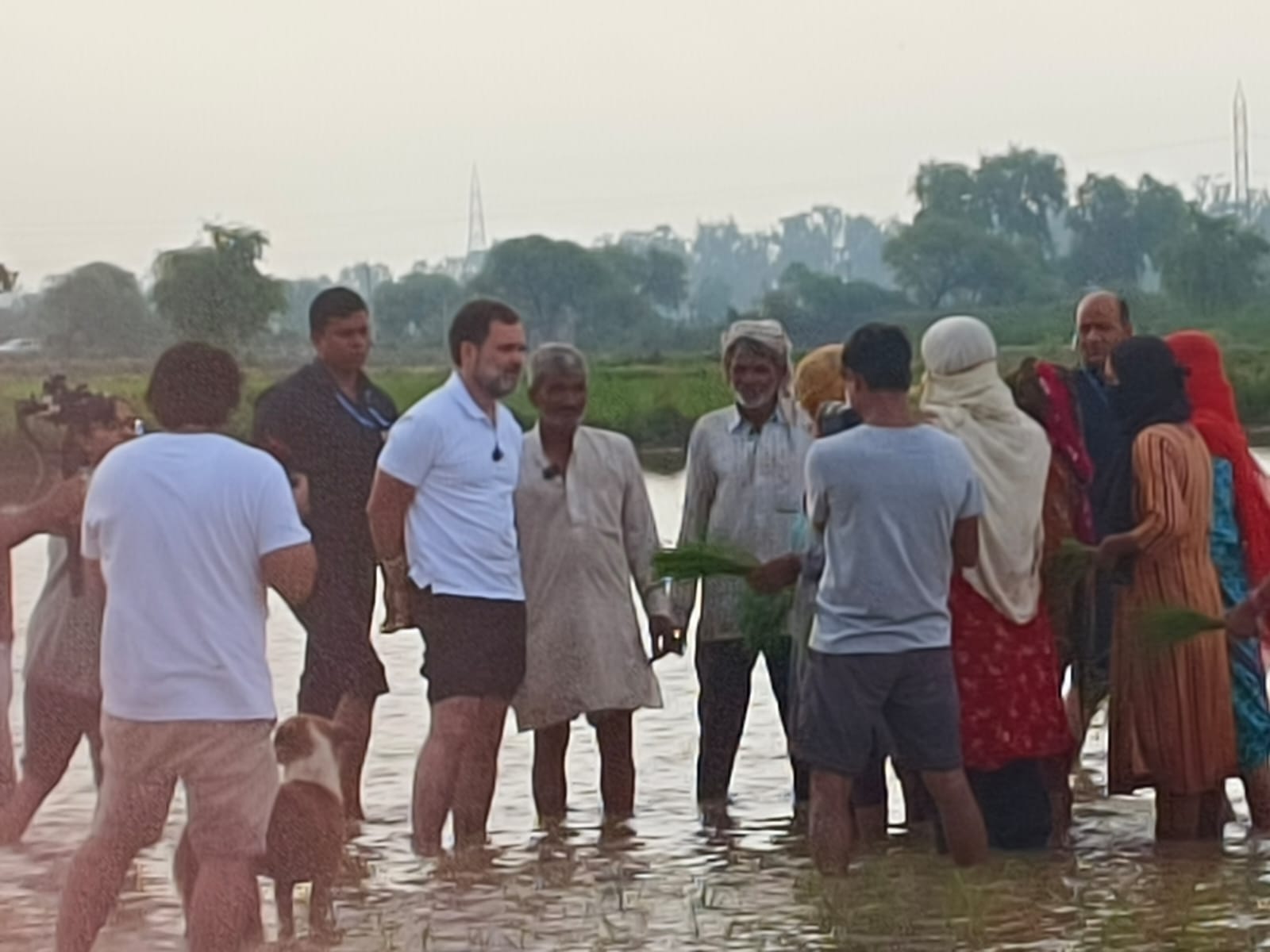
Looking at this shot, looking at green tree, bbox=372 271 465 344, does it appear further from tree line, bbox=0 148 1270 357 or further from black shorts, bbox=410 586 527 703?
black shorts, bbox=410 586 527 703

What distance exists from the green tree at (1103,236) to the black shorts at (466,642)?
2132mm

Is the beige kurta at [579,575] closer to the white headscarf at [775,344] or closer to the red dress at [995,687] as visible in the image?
the white headscarf at [775,344]

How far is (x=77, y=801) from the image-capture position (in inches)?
366

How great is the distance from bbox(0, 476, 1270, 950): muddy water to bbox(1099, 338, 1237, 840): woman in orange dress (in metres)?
0.19

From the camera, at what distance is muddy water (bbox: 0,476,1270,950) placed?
6934mm

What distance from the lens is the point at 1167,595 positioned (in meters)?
7.90

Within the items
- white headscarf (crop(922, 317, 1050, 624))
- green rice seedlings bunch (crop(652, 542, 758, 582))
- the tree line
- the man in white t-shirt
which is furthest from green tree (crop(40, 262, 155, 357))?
the man in white t-shirt

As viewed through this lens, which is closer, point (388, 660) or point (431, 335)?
point (431, 335)

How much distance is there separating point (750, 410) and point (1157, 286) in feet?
4.57

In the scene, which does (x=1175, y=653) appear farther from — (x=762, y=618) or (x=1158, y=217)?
(x=1158, y=217)

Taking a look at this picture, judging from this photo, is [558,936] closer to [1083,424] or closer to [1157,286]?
[1083,424]

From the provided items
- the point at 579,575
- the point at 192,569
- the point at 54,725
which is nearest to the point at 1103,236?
the point at 579,575

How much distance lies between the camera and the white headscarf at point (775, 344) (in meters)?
8.48

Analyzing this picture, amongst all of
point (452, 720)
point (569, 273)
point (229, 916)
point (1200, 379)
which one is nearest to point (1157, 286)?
point (1200, 379)
